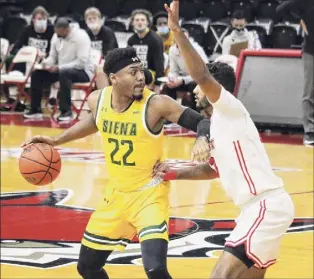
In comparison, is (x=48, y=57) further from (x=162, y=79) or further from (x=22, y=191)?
(x=22, y=191)

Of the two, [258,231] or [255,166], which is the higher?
[255,166]

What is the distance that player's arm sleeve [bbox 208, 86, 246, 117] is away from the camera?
5570 mm

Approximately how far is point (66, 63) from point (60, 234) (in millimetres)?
7946

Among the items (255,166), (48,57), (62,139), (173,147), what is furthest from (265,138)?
A: (255,166)

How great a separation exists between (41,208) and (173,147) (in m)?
4.18

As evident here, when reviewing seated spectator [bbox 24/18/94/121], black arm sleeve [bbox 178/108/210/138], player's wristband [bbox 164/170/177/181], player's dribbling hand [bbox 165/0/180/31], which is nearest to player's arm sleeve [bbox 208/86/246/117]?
player's dribbling hand [bbox 165/0/180/31]

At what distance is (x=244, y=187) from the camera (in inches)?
225

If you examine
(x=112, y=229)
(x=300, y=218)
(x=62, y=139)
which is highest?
(x=62, y=139)

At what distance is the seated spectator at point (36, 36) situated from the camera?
1862cm

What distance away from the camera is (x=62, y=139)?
277 inches

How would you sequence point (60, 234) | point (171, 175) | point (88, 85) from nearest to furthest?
point (171, 175), point (60, 234), point (88, 85)

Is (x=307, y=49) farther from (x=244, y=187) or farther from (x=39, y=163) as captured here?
(x=244, y=187)

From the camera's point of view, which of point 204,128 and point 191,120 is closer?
point 204,128

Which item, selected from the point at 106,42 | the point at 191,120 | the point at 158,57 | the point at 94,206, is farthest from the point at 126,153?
the point at 106,42
